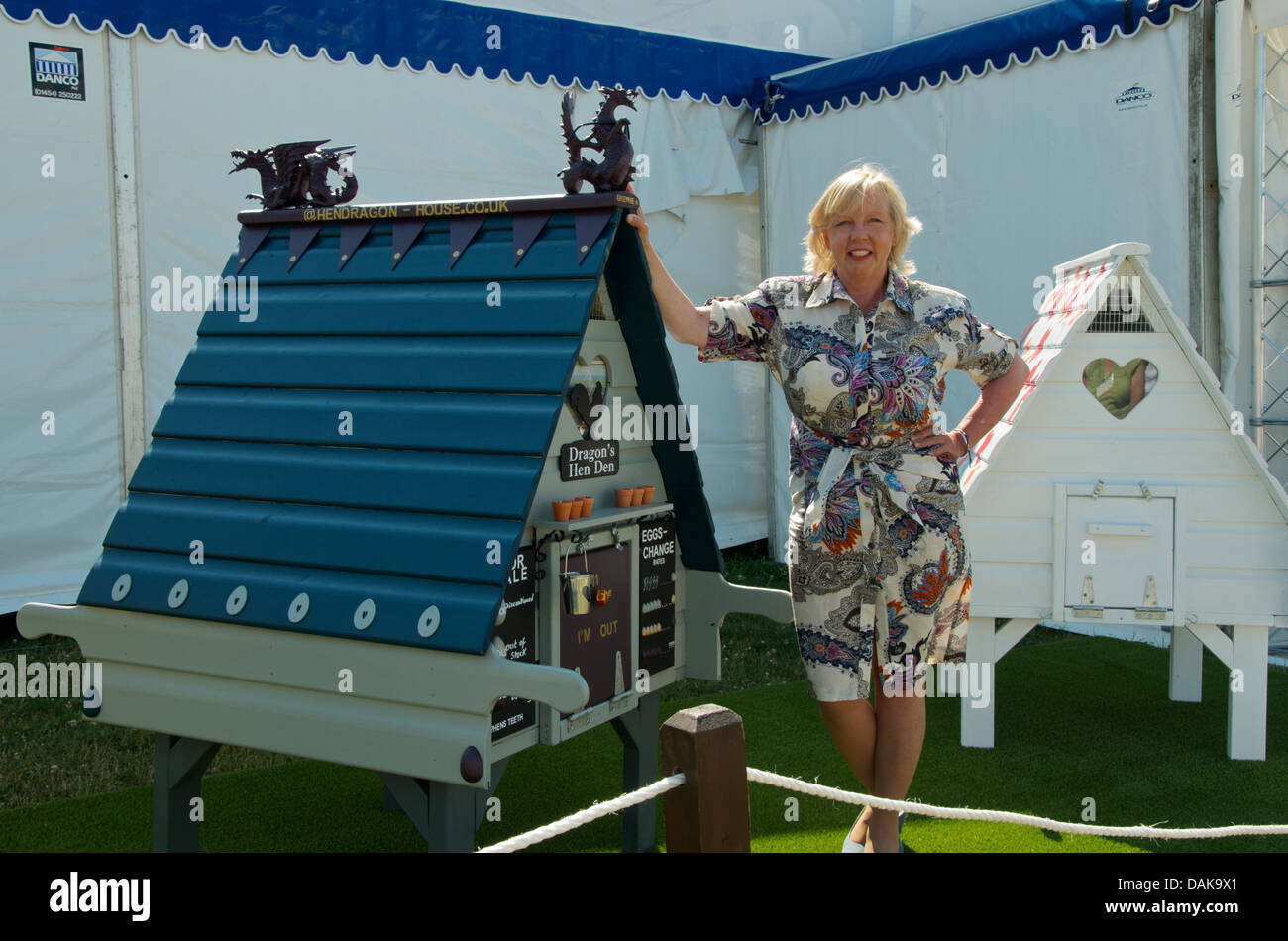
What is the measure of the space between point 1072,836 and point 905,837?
521mm

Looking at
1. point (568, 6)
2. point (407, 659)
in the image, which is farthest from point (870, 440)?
point (568, 6)

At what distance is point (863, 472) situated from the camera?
2.72 metres

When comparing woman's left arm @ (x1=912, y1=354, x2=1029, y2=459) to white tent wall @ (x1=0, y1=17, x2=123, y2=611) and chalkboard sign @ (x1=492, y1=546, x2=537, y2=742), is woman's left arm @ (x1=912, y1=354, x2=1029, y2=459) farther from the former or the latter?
white tent wall @ (x1=0, y1=17, x2=123, y2=611)

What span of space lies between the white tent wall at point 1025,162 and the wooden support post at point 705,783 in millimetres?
4343

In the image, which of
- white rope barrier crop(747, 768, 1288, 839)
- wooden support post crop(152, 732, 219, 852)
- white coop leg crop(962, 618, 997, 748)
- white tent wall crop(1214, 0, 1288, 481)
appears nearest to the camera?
white rope barrier crop(747, 768, 1288, 839)

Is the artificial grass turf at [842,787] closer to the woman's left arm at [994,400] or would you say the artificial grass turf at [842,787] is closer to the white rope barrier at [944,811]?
the white rope barrier at [944,811]

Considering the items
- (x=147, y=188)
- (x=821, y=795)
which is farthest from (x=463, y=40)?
(x=821, y=795)

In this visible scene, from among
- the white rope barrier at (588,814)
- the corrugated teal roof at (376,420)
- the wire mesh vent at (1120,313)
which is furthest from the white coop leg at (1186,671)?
the white rope barrier at (588,814)

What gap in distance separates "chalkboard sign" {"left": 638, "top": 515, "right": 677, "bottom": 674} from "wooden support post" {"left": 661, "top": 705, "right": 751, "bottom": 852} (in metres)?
0.97

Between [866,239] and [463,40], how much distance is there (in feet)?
14.3

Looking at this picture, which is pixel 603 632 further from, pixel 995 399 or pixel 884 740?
pixel 995 399

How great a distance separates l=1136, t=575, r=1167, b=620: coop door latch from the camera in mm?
4020

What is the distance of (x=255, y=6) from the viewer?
5.68 m

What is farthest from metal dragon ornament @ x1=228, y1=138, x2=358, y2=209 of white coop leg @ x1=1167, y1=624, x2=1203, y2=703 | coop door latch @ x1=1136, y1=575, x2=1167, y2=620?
white coop leg @ x1=1167, y1=624, x2=1203, y2=703
